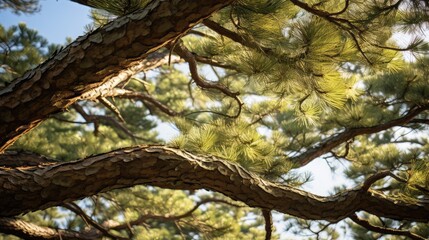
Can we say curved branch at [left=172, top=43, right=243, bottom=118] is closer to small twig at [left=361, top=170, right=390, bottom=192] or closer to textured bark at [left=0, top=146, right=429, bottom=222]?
textured bark at [left=0, top=146, right=429, bottom=222]

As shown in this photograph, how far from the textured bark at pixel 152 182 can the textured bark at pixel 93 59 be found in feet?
0.53

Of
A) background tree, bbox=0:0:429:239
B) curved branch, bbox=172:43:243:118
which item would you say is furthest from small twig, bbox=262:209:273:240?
curved branch, bbox=172:43:243:118

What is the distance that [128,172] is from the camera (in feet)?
3.47

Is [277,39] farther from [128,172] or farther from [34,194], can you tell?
[34,194]

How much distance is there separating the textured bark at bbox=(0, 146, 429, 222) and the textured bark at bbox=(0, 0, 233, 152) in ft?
0.53

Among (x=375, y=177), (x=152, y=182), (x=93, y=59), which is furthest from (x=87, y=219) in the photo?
(x=375, y=177)

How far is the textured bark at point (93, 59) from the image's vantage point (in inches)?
35.9

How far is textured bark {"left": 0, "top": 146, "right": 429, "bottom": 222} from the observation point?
103 cm

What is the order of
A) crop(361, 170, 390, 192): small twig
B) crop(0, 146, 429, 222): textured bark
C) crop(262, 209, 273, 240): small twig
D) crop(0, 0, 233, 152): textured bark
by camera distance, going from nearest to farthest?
crop(0, 0, 233, 152): textured bark
crop(0, 146, 429, 222): textured bark
crop(361, 170, 390, 192): small twig
crop(262, 209, 273, 240): small twig

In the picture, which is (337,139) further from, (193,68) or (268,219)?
(193,68)

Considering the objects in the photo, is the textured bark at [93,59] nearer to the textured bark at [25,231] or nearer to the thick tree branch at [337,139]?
the textured bark at [25,231]

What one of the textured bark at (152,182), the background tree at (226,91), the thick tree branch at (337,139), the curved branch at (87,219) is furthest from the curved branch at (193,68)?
the curved branch at (87,219)

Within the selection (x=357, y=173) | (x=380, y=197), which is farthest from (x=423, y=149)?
(x=380, y=197)

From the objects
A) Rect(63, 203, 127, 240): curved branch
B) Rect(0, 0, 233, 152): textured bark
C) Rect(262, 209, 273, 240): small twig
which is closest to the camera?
Rect(0, 0, 233, 152): textured bark
